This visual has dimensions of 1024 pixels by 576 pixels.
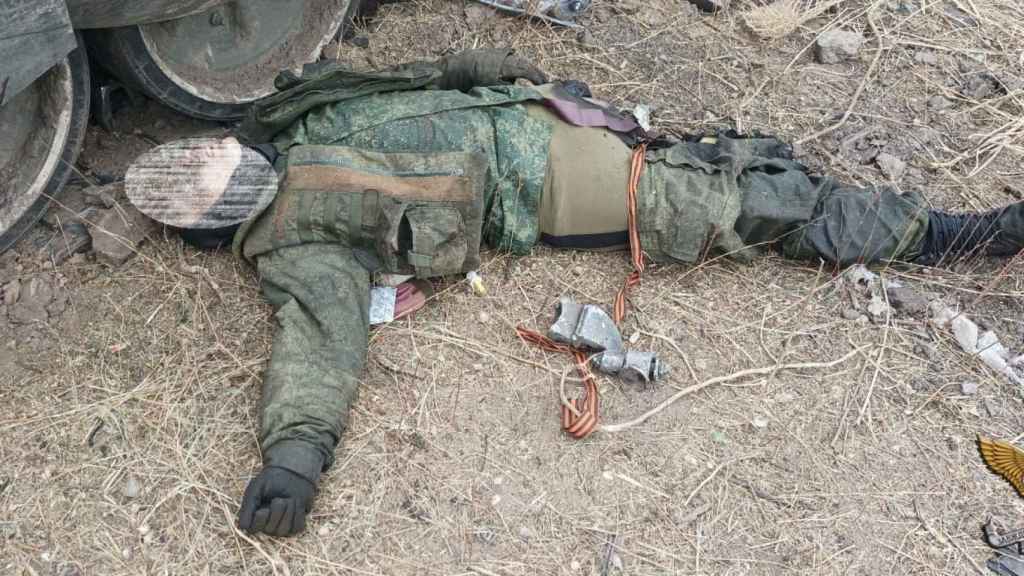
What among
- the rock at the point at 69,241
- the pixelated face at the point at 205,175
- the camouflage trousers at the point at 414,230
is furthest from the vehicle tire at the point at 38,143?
the camouflage trousers at the point at 414,230

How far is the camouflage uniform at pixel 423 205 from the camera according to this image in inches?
108

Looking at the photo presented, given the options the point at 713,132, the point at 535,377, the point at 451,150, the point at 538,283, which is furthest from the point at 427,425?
the point at 713,132

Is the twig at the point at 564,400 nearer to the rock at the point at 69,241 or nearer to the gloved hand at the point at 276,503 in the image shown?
the gloved hand at the point at 276,503

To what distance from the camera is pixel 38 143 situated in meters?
2.98

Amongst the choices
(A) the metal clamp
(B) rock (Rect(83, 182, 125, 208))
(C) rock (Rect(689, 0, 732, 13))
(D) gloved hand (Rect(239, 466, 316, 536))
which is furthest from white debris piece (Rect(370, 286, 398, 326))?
(C) rock (Rect(689, 0, 732, 13))

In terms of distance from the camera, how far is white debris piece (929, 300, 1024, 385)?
10.0 ft

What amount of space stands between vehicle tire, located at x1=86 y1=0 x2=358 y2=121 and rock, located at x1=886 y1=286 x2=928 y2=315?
258cm

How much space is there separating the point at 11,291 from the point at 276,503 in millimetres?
1357

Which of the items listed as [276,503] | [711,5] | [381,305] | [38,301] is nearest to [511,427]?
[381,305]

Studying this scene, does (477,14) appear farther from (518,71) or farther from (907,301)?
(907,301)

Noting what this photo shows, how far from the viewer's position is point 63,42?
2.56 m

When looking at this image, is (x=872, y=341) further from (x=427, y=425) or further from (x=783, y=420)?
(x=427, y=425)

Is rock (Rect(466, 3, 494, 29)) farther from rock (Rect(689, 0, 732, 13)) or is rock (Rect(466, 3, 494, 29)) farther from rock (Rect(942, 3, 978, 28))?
rock (Rect(942, 3, 978, 28))

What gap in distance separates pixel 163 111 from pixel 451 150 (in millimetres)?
1432
